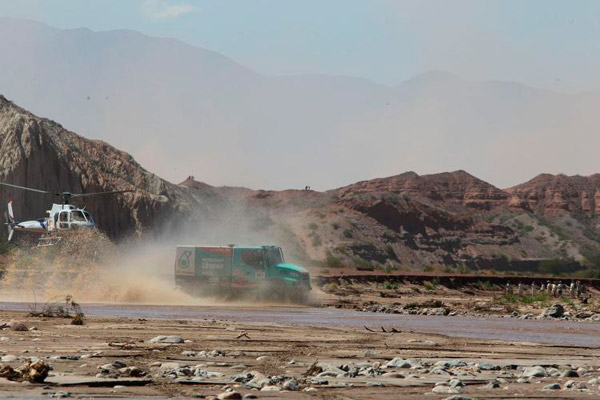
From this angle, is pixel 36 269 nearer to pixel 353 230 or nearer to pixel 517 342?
→ pixel 517 342

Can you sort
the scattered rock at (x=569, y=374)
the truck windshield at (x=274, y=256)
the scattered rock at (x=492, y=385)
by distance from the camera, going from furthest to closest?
the truck windshield at (x=274, y=256) < the scattered rock at (x=569, y=374) < the scattered rock at (x=492, y=385)

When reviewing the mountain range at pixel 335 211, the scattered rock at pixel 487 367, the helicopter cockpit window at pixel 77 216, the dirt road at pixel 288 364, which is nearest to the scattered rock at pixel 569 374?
the dirt road at pixel 288 364

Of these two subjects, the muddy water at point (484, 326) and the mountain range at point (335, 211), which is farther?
the mountain range at point (335, 211)

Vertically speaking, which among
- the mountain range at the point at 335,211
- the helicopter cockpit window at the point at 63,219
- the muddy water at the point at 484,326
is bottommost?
the muddy water at the point at 484,326

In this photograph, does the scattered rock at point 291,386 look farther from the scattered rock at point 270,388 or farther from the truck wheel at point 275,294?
the truck wheel at point 275,294

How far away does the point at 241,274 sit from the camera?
44625 mm

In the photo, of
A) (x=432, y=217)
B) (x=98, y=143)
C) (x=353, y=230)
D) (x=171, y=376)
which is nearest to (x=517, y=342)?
(x=171, y=376)

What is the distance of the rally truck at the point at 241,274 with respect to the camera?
144 feet

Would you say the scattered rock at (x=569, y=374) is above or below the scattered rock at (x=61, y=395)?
above

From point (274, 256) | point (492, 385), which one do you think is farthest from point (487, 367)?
point (274, 256)

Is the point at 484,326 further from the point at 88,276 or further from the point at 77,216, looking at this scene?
the point at 88,276

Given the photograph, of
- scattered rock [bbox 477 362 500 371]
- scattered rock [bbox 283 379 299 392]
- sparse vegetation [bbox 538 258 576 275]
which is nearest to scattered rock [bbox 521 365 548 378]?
scattered rock [bbox 477 362 500 371]

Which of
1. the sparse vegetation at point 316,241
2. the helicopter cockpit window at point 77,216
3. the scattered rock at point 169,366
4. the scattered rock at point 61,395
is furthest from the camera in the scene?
the sparse vegetation at point 316,241

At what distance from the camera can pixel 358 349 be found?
18969 millimetres
